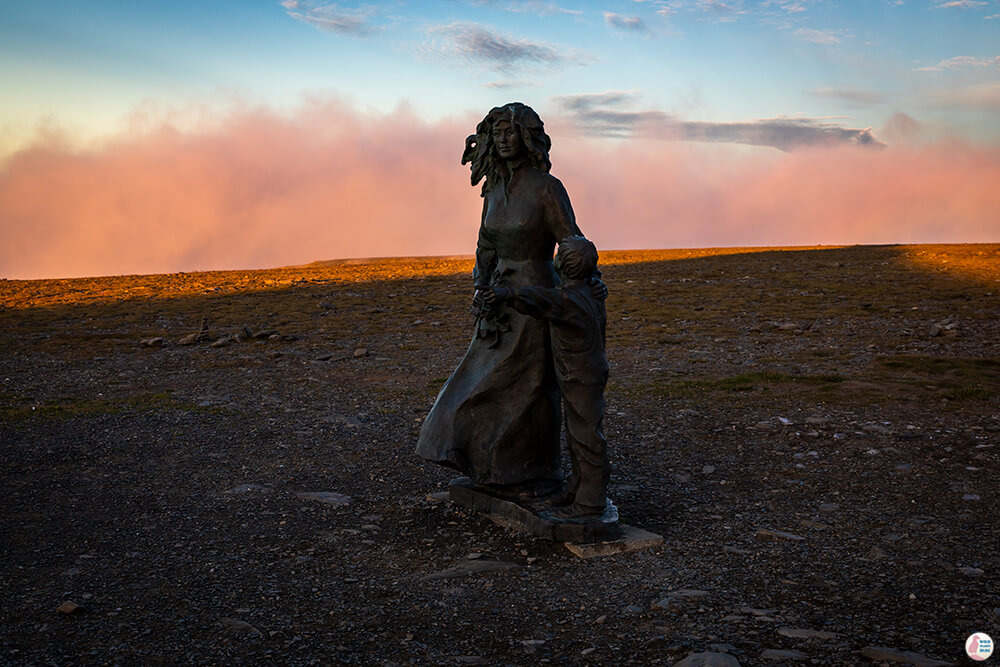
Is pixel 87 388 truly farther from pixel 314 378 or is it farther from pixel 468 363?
pixel 468 363

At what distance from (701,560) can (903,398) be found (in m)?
5.37

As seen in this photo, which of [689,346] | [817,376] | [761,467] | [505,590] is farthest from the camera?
[689,346]

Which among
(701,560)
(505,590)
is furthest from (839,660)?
(505,590)

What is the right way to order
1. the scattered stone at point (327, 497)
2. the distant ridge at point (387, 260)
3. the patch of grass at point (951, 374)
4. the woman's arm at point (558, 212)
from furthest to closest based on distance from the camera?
the distant ridge at point (387, 260) → the patch of grass at point (951, 374) → the scattered stone at point (327, 497) → the woman's arm at point (558, 212)

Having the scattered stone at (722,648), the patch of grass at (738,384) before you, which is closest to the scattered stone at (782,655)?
the scattered stone at (722,648)

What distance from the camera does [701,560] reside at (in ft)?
18.9

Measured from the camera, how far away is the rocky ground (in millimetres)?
4734

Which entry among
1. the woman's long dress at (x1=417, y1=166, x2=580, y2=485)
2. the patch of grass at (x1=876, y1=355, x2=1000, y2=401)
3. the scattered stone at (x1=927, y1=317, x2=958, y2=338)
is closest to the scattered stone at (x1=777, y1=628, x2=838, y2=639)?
the woman's long dress at (x1=417, y1=166, x2=580, y2=485)

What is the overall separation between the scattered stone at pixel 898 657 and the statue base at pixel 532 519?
1.93m

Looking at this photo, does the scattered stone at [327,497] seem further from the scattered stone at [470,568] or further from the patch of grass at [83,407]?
the patch of grass at [83,407]

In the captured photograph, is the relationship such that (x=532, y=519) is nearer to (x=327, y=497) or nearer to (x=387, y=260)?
(x=327, y=497)

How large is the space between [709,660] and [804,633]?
0.68 metres

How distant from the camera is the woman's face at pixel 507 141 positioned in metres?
6.20

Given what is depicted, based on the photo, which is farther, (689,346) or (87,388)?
(689,346)
